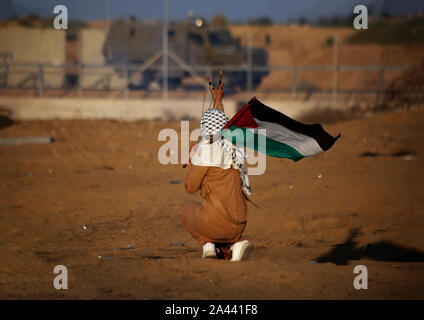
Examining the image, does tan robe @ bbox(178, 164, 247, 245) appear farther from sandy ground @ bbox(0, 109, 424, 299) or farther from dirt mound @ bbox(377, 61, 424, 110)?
dirt mound @ bbox(377, 61, 424, 110)

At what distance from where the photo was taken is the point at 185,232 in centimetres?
662

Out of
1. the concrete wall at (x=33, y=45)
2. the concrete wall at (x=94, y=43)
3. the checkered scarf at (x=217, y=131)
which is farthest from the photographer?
the concrete wall at (x=94, y=43)

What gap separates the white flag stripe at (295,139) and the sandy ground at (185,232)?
1014mm

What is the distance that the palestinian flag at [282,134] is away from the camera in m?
4.55

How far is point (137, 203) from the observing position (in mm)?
7863

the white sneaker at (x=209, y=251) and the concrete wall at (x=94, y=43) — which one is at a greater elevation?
the concrete wall at (x=94, y=43)

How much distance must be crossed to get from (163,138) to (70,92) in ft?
27.8

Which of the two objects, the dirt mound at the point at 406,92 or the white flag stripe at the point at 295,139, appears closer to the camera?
the white flag stripe at the point at 295,139


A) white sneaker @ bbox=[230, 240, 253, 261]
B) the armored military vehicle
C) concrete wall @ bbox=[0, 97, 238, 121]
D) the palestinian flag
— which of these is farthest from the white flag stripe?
the armored military vehicle

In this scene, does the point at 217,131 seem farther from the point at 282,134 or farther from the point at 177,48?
the point at 177,48

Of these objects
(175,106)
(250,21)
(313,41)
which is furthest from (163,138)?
(250,21)

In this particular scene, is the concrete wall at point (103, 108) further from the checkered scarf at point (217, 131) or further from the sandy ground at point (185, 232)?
the checkered scarf at point (217, 131)

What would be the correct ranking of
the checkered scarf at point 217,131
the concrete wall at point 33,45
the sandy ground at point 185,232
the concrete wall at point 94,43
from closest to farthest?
the sandy ground at point 185,232 → the checkered scarf at point 217,131 → the concrete wall at point 33,45 → the concrete wall at point 94,43

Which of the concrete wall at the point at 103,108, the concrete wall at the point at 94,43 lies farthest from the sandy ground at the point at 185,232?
the concrete wall at the point at 94,43
